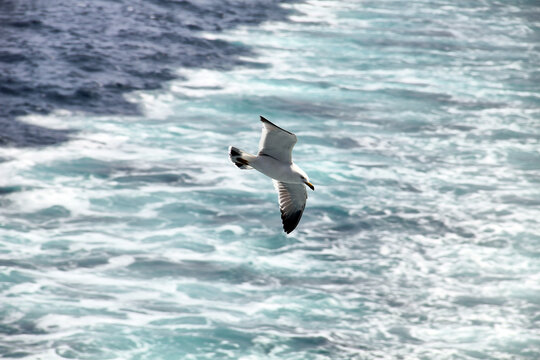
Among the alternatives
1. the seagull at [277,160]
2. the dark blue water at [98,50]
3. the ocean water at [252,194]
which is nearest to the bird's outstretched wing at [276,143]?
the seagull at [277,160]

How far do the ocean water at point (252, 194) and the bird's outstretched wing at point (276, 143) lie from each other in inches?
190

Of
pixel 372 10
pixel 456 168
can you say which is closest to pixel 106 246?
pixel 456 168

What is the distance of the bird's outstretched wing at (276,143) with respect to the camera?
476 inches

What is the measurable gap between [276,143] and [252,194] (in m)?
10.5

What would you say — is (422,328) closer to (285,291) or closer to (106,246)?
(285,291)

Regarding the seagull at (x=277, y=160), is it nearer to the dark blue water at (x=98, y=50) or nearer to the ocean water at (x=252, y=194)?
the ocean water at (x=252, y=194)

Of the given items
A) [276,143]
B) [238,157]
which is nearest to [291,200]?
[276,143]

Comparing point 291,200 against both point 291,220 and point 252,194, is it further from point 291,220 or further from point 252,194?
point 252,194

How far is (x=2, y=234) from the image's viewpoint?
62.4ft

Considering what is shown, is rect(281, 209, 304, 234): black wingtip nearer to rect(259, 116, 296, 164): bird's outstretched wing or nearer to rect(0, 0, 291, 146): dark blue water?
rect(259, 116, 296, 164): bird's outstretched wing

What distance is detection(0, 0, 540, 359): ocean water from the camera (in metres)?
16.5

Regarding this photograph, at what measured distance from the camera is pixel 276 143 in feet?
40.4

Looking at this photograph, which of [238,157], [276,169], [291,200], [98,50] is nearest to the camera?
[238,157]

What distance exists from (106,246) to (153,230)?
1433 millimetres
